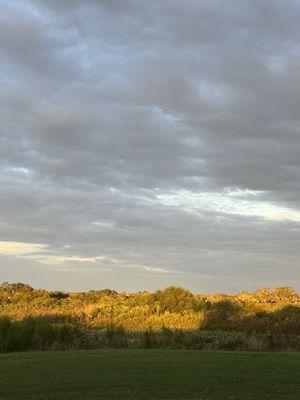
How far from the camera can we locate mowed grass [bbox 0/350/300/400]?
12688mm

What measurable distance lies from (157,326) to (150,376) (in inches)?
790

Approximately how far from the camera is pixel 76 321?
3572 centimetres

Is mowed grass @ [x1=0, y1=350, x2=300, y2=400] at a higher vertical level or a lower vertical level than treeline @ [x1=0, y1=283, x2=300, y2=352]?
lower

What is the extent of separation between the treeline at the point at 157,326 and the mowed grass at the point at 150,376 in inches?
254

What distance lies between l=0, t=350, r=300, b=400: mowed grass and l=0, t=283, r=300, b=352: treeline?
6460mm

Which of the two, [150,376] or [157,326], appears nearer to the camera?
[150,376]

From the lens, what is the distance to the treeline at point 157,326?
79.9 feet

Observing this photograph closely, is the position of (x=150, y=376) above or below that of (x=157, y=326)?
below

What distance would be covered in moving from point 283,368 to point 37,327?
531 inches

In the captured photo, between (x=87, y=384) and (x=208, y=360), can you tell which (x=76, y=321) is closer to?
(x=208, y=360)

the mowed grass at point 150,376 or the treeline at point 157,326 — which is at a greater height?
the treeline at point 157,326

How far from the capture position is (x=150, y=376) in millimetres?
14227

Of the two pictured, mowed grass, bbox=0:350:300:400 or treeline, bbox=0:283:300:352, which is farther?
treeline, bbox=0:283:300:352

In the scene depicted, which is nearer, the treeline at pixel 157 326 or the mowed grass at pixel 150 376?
the mowed grass at pixel 150 376
